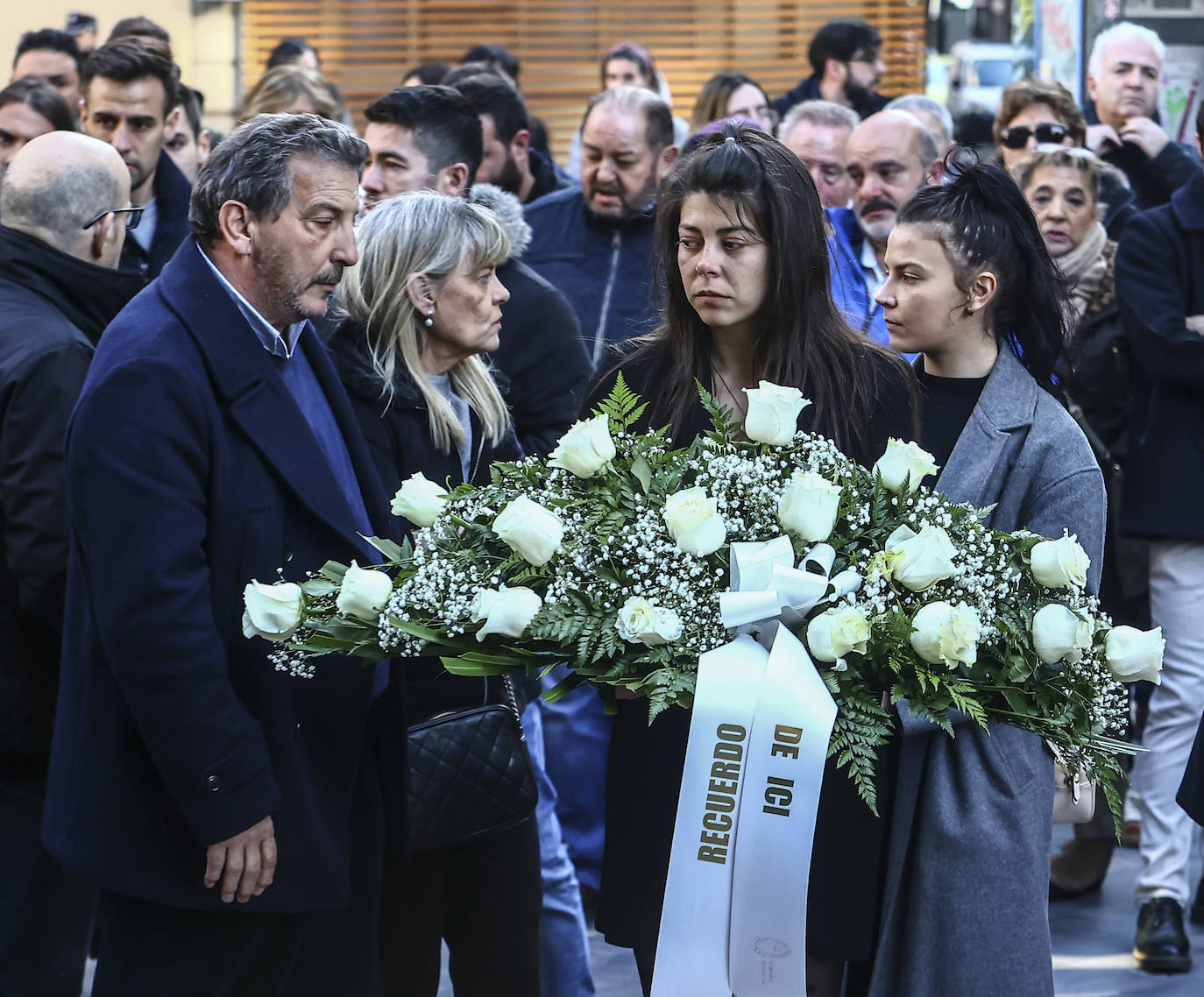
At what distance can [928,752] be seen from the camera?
299 cm

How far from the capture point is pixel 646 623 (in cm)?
229

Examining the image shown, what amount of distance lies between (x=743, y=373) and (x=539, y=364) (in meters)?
1.27

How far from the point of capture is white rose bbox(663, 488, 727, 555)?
2.31m

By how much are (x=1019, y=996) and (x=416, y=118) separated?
3215mm

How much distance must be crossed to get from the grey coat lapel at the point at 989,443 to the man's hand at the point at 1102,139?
4.20 meters

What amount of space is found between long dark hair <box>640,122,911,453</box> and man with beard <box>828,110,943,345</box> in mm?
2130

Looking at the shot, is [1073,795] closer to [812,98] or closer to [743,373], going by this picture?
[743,373]

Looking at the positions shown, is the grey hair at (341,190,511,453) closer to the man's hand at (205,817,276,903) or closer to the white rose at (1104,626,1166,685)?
the man's hand at (205,817,276,903)

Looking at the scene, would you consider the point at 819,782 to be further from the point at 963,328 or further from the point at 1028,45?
the point at 1028,45

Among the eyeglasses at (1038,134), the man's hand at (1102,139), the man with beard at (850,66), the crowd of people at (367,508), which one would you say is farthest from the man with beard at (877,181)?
the man with beard at (850,66)

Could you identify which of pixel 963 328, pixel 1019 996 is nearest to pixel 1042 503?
pixel 963 328

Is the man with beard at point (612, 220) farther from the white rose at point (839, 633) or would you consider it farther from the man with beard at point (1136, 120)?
the white rose at point (839, 633)

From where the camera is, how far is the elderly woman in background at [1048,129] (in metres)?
6.40

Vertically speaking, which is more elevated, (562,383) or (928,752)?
(562,383)
